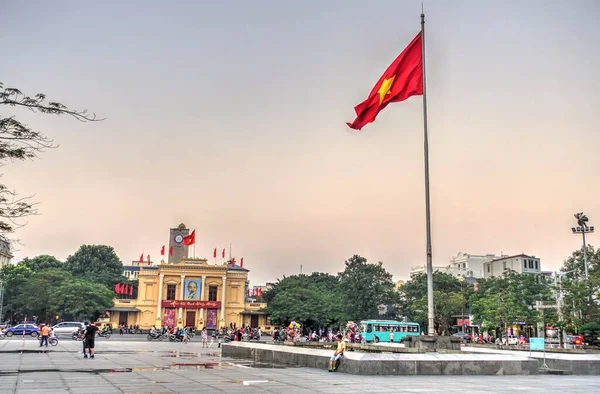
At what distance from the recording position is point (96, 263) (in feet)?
323

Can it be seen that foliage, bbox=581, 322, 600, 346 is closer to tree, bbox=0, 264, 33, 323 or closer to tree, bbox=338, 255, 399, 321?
tree, bbox=338, 255, 399, 321

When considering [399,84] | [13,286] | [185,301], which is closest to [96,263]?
[13,286]

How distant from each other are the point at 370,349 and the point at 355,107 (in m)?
10.3

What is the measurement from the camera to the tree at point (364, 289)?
70250 millimetres

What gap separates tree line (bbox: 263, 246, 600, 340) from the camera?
49.5 meters

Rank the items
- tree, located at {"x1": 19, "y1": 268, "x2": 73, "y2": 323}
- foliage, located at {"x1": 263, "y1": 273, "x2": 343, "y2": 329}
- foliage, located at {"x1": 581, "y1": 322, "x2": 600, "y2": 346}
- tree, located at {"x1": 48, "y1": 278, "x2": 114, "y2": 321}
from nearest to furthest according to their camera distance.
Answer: foliage, located at {"x1": 581, "y1": 322, "x2": 600, "y2": 346} < foliage, located at {"x1": 263, "y1": 273, "x2": 343, "y2": 329} < tree, located at {"x1": 48, "y1": 278, "x2": 114, "y2": 321} < tree, located at {"x1": 19, "y1": 268, "x2": 73, "y2": 323}

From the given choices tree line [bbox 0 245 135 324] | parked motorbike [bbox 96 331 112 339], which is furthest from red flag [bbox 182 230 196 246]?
parked motorbike [bbox 96 331 112 339]

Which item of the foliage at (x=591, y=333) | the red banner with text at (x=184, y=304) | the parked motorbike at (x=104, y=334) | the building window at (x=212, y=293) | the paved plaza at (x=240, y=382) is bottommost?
the parked motorbike at (x=104, y=334)

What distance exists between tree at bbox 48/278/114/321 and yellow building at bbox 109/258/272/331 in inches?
162

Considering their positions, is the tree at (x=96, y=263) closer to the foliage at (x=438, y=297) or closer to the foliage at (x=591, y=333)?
the foliage at (x=438, y=297)

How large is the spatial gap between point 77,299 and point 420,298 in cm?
4252

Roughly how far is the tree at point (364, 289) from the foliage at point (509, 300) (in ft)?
36.3

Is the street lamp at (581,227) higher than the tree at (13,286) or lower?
higher

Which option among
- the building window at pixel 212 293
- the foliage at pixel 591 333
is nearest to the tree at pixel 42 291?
the building window at pixel 212 293
